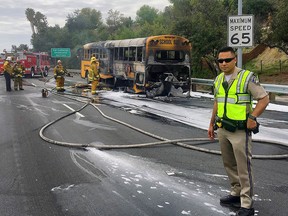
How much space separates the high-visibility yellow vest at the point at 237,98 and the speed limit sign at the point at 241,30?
804cm

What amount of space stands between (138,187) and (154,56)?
40.9ft

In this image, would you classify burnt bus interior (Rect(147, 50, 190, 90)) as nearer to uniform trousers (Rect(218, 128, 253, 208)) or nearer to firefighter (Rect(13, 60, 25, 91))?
firefighter (Rect(13, 60, 25, 91))

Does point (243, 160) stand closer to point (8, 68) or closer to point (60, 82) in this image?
point (60, 82)

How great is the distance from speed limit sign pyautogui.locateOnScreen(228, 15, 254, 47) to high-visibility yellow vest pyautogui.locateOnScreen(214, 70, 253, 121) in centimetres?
804

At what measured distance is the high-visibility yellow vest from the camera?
13.3 feet

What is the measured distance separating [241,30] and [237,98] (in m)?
8.32

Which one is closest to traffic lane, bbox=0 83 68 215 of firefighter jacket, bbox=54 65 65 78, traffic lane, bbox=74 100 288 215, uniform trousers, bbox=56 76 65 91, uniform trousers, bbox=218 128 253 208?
traffic lane, bbox=74 100 288 215

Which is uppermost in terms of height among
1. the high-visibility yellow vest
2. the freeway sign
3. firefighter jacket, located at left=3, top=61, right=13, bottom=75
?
the freeway sign

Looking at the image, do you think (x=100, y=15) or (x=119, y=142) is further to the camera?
(x=100, y=15)

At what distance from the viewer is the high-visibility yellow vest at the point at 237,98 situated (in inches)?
159

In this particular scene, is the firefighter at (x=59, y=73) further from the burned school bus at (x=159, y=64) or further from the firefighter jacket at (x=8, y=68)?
the burned school bus at (x=159, y=64)

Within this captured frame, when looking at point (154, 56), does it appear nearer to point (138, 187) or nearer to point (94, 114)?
point (94, 114)

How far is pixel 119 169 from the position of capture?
5.92m

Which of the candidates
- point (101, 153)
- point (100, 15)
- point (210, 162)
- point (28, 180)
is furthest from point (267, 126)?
point (100, 15)
